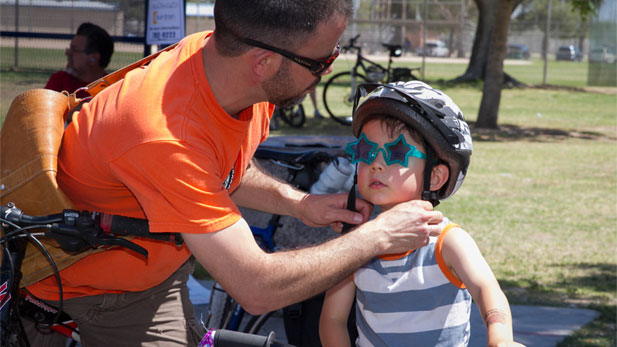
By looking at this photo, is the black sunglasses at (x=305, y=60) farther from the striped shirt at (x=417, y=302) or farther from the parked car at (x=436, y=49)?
the parked car at (x=436, y=49)

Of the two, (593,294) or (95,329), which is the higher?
(95,329)

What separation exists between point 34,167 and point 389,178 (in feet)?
Answer: 3.99

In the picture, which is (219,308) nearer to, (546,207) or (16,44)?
(16,44)

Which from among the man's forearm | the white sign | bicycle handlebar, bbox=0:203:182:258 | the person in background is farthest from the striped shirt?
the person in background

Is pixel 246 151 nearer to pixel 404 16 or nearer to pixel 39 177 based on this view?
pixel 39 177

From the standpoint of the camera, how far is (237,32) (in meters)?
2.46

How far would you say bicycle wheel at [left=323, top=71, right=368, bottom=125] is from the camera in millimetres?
17469

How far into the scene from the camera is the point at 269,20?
246cm

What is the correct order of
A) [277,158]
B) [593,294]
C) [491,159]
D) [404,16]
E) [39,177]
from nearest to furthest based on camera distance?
[39,177] → [277,158] → [593,294] → [491,159] → [404,16]

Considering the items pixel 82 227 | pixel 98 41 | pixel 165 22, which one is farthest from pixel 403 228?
pixel 98 41

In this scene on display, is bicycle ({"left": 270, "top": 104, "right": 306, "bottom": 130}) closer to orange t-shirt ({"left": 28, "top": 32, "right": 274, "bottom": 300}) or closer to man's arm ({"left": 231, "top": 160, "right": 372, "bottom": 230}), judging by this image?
man's arm ({"left": 231, "top": 160, "right": 372, "bottom": 230})

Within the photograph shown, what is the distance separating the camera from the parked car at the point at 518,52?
149ft

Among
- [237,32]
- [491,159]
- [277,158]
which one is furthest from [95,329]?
[491,159]

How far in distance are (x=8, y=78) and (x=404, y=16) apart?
25.4 meters
